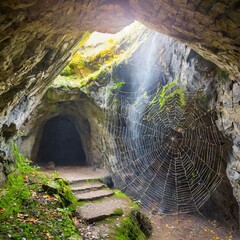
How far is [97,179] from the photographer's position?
10336 millimetres

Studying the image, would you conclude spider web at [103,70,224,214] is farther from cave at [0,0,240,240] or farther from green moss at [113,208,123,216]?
green moss at [113,208,123,216]

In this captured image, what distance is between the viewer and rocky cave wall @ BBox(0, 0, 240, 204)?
9.50 feet

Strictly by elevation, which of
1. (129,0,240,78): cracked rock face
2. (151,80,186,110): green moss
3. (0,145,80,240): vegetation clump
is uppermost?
(129,0,240,78): cracked rock face

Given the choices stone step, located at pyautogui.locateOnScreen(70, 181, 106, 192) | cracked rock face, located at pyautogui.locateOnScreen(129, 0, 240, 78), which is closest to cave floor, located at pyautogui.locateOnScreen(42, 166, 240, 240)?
stone step, located at pyautogui.locateOnScreen(70, 181, 106, 192)

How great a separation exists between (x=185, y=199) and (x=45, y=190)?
202 inches

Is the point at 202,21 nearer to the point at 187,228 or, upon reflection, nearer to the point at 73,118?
the point at 187,228

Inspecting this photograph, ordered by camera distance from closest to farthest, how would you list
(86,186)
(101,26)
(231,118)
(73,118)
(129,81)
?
(101,26), (231,118), (86,186), (129,81), (73,118)

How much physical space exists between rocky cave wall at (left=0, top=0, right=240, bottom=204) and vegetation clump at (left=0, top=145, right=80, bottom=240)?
251cm

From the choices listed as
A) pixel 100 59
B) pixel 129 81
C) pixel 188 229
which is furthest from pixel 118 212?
pixel 100 59

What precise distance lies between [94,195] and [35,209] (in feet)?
8.90

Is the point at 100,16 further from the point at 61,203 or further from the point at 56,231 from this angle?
the point at 61,203

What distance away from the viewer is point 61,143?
684 inches

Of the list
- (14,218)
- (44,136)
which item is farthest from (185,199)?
(44,136)

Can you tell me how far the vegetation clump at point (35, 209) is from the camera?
16.8ft
